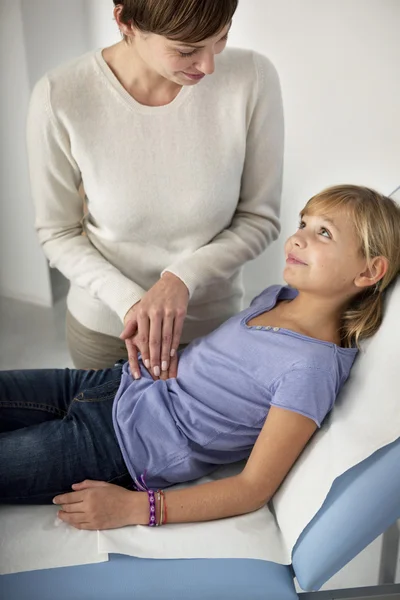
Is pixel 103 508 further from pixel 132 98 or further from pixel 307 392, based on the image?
pixel 132 98

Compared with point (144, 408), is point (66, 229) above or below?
above

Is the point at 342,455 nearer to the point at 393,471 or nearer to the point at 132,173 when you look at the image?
the point at 393,471

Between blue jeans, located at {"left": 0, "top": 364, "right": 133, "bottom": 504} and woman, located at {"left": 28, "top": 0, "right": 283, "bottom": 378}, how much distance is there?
0.35 feet

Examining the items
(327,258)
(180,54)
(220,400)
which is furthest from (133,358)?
(180,54)

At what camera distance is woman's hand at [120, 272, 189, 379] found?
4.31 feet

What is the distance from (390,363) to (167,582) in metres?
0.47

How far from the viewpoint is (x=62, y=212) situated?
150 cm

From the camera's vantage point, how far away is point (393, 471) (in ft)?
3.50

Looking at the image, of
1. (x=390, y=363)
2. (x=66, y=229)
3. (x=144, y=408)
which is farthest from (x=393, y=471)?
(x=66, y=229)

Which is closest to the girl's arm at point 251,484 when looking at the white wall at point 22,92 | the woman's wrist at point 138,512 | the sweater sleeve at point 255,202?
the woman's wrist at point 138,512

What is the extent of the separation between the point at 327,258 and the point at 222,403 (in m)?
0.31

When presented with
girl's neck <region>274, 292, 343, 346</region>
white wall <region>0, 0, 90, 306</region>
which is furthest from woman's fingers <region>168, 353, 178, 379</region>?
white wall <region>0, 0, 90, 306</region>

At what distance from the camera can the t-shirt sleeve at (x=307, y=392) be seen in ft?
Result: 3.84

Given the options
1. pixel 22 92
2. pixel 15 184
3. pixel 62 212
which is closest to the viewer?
pixel 62 212
